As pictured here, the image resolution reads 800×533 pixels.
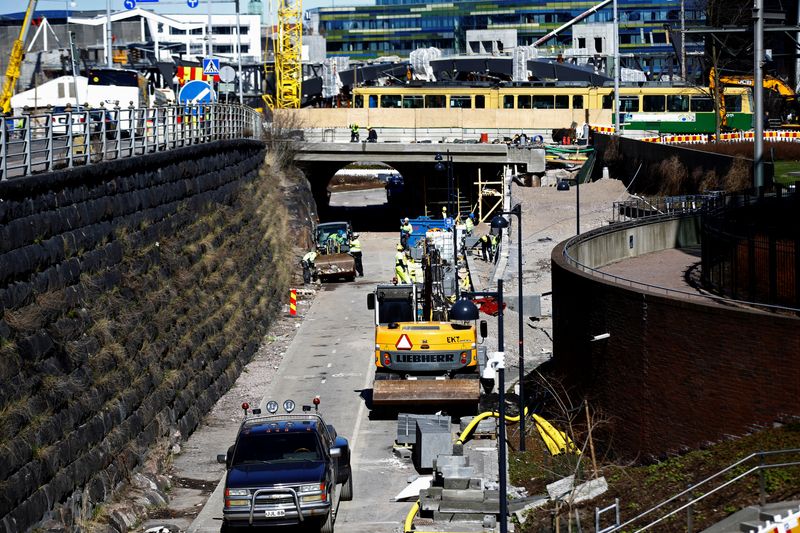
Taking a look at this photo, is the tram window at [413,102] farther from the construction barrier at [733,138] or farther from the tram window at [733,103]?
the construction barrier at [733,138]

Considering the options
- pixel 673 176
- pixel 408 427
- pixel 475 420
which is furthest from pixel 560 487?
pixel 673 176

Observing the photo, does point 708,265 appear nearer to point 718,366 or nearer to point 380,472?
point 718,366

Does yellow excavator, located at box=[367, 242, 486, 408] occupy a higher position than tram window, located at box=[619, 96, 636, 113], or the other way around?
tram window, located at box=[619, 96, 636, 113]

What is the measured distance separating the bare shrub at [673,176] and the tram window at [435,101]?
4182cm

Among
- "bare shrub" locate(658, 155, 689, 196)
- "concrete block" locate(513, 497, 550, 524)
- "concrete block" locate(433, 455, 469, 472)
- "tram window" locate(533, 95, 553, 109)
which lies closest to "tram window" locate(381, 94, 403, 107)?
"tram window" locate(533, 95, 553, 109)

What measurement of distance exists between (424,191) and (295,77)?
32677 mm

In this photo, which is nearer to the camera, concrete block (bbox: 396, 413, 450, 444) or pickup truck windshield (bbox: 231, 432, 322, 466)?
pickup truck windshield (bbox: 231, 432, 322, 466)

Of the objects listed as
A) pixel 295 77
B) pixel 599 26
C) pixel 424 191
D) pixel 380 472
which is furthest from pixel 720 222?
pixel 599 26

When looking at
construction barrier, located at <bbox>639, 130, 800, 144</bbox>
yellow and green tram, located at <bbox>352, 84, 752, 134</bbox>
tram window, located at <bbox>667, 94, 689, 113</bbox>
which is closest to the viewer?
construction barrier, located at <bbox>639, 130, 800, 144</bbox>

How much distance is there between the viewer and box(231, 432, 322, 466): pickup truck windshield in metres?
20.4

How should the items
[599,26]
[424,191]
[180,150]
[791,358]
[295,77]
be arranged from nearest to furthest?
[791,358] → [180,150] → [424,191] → [295,77] → [599,26]

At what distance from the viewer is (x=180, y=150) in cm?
3100

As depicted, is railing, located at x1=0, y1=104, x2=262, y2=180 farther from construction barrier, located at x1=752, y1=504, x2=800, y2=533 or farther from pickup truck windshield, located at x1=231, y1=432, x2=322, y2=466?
construction barrier, located at x1=752, y1=504, x2=800, y2=533

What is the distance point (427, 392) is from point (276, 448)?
8.39 metres
